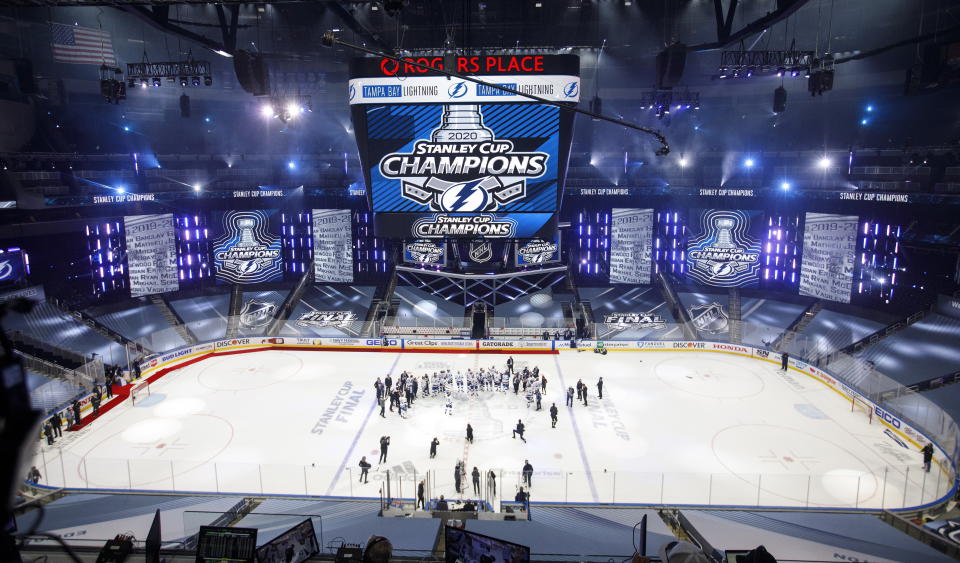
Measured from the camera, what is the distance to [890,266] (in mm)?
26672

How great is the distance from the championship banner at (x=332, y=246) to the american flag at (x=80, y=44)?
1306cm

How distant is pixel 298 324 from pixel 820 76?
2685cm

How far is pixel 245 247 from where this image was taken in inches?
1329

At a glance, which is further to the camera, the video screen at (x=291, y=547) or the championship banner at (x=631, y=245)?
Answer: the championship banner at (x=631, y=245)

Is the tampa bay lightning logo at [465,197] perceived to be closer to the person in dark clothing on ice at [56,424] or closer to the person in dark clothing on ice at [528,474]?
the person in dark clothing on ice at [528,474]

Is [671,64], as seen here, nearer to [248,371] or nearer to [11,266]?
[248,371]

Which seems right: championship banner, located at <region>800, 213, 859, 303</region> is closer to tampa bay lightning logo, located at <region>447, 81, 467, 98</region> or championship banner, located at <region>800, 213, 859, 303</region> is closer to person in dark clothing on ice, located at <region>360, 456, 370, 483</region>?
tampa bay lightning logo, located at <region>447, 81, 467, 98</region>

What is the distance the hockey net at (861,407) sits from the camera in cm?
2023

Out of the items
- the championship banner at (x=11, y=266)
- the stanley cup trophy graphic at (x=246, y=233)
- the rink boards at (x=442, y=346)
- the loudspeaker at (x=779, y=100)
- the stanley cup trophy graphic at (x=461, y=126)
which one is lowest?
the rink boards at (x=442, y=346)

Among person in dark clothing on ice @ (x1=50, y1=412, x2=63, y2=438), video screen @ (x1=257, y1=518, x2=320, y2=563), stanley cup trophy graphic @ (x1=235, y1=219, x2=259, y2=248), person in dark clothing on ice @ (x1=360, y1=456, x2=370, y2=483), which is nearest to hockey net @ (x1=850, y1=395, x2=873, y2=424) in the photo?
person in dark clothing on ice @ (x1=360, y1=456, x2=370, y2=483)

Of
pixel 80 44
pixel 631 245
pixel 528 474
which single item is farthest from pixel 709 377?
pixel 80 44

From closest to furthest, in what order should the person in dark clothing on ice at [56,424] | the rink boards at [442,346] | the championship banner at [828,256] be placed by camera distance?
1. the person in dark clothing on ice at [56,424]
2. the rink boards at [442,346]
3. the championship banner at [828,256]

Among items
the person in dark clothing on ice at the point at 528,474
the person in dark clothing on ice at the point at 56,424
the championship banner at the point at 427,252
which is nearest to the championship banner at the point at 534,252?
the championship banner at the point at 427,252

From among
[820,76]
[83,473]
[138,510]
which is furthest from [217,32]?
[820,76]
